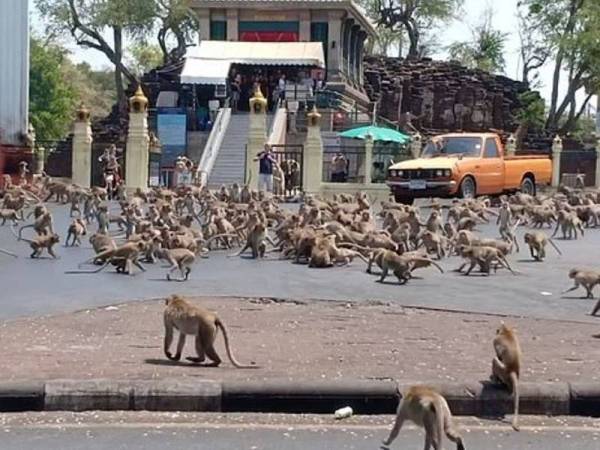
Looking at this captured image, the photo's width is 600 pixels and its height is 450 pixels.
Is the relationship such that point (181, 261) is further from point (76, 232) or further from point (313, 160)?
point (313, 160)

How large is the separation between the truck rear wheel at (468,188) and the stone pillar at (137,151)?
1097 cm

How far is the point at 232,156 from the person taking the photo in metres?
42.3

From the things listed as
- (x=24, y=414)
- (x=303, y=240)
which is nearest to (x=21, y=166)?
(x=303, y=240)

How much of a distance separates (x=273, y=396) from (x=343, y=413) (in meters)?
0.54

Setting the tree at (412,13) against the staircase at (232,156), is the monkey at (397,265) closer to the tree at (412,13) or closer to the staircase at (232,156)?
the staircase at (232,156)

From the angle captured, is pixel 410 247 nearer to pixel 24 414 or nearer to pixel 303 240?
pixel 303 240

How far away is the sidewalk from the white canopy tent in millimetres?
35058

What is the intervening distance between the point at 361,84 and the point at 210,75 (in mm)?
15778

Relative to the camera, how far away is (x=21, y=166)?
33688 mm

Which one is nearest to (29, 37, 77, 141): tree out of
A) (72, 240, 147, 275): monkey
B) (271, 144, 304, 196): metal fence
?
(271, 144, 304, 196): metal fence

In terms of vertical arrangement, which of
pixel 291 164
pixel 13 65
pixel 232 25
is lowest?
pixel 291 164

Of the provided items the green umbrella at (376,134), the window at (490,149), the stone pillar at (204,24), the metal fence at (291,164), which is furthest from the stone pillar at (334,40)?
the window at (490,149)

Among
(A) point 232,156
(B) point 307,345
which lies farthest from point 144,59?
(B) point 307,345

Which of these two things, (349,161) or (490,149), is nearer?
(490,149)
